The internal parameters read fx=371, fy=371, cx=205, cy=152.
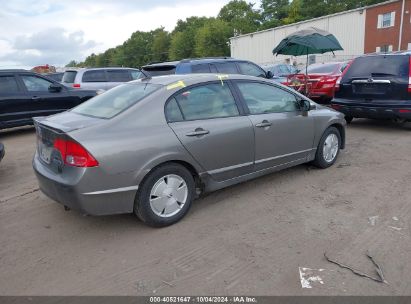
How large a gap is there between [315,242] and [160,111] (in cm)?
195

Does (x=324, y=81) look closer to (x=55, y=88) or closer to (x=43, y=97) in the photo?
(x=55, y=88)

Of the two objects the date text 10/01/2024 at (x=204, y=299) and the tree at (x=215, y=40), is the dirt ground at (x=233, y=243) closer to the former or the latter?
the date text 10/01/2024 at (x=204, y=299)

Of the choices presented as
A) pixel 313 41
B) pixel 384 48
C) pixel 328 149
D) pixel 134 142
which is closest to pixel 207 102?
pixel 134 142

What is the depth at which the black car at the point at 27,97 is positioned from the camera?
8.44 metres

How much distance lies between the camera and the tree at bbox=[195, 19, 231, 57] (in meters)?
61.4

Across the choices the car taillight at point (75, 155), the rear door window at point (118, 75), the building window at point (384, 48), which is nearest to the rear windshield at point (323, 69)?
the rear door window at point (118, 75)

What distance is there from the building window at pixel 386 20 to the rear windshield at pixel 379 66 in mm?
29459

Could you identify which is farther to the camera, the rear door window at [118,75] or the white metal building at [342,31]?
the white metal building at [342,31]

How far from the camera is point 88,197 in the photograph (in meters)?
3.32

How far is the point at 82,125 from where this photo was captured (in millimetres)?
3520

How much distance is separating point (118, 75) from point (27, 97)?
159 inches

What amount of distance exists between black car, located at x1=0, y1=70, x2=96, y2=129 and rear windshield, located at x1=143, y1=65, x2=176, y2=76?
2501mm

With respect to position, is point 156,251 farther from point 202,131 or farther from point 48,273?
point 202,131

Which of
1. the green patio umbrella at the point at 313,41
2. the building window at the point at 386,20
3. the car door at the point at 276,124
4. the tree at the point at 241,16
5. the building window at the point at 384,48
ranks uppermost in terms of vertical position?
the tree at the point at 241,16
